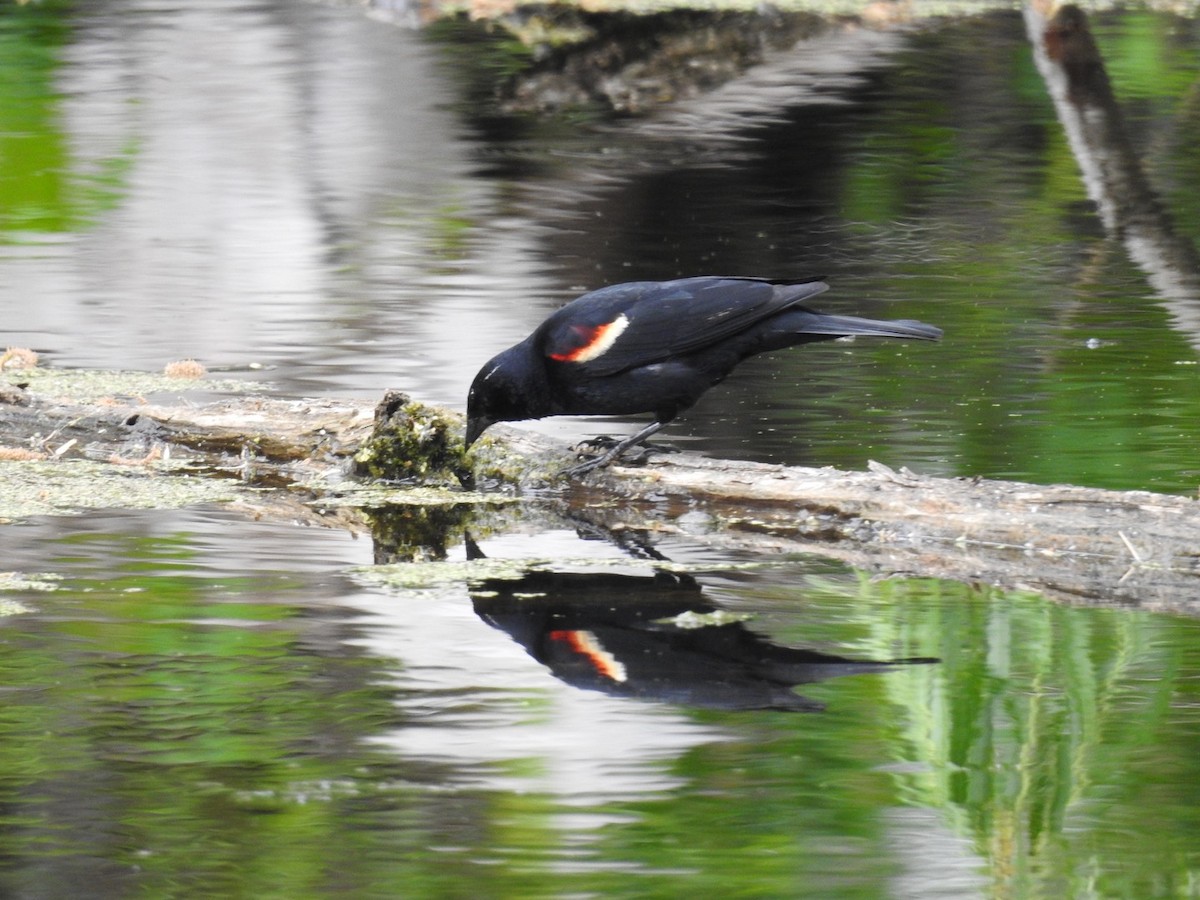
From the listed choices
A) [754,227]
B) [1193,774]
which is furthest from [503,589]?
[754,227]

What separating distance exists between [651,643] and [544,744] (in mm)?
678

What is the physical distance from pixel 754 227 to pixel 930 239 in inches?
39.8

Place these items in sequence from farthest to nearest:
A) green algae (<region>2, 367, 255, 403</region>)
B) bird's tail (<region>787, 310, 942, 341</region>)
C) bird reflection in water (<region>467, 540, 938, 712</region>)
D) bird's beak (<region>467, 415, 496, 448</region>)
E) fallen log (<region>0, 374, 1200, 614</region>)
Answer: green algae (<region>2, 367, 255, 403</region>), bird's beak (<region>467, 415, 496, 448</region>), bird's tail (<region>787, 310, 942, 341</region>), fallen log (<region>0, 374, 1200, 614</region>), bird reflection in water (<region>467, 540, 938, 712</region>)

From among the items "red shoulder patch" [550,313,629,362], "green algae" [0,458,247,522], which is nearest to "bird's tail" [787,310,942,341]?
"red shoulder patch" [550,313,629,362]

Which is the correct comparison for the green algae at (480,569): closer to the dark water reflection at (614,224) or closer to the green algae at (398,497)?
the green algae at (398,497)

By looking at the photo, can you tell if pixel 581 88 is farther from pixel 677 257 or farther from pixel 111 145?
pixel 677 257

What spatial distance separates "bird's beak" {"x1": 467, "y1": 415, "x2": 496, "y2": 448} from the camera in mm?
5883

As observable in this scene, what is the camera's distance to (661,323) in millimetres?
5746

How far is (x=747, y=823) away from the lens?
11.6 ft

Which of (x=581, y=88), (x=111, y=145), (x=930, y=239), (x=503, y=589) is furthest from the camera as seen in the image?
(x=581, y=88)

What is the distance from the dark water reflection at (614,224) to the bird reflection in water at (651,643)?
1.64m

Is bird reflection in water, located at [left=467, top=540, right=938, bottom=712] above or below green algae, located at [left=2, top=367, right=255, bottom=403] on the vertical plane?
above

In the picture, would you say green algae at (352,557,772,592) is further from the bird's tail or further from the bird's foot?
the bird's tail

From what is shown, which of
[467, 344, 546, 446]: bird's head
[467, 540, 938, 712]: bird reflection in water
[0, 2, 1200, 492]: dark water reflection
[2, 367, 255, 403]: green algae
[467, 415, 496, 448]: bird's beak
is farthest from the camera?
[0, 2, 1200, 492]: dark water reflection
